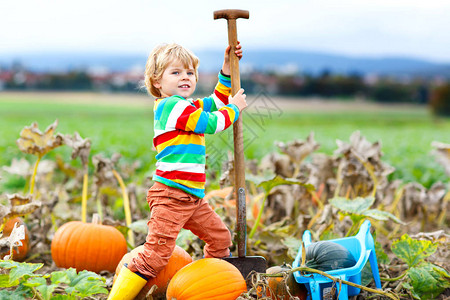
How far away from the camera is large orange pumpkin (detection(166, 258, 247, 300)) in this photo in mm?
2674

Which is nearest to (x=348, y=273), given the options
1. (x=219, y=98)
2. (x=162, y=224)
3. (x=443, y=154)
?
(x=162, y=224)

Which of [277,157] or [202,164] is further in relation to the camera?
[277,157]

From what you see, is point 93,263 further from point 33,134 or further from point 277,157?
point 277,157

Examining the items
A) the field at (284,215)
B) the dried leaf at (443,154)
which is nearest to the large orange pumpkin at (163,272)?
the field at (284,215)

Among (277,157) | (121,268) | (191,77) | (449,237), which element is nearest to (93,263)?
(121,268)

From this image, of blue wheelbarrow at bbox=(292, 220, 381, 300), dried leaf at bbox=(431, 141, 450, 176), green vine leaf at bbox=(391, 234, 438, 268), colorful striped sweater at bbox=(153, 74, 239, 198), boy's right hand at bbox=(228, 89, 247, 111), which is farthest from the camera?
dried leaf at bbox=(431, 141, 450, 176)

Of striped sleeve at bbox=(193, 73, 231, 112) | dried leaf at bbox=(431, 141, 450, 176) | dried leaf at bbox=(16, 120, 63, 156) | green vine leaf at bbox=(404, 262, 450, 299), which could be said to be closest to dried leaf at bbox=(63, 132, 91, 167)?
dried leaf at bbox=(16, 120, 63, 156)

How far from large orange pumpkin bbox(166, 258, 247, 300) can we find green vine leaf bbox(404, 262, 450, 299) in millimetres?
947

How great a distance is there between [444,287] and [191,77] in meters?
1.79

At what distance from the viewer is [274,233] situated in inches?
146

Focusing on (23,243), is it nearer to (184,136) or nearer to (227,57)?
(184,136)

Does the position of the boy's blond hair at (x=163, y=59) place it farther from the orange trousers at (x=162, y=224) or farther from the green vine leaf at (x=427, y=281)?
the green vine leaf at (x=427, y=281)

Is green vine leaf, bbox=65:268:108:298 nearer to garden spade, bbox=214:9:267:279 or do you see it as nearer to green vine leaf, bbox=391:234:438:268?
garden spade, bbox=214:9:267:279

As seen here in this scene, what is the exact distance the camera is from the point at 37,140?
12.2ft
